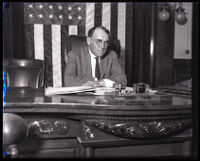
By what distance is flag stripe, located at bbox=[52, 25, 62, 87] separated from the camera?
3.87 meters

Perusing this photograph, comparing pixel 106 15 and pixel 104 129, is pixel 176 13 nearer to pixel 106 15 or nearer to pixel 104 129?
pixel 106 15

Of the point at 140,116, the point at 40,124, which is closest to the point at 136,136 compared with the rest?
the point at 140,116

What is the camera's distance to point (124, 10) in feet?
13.5

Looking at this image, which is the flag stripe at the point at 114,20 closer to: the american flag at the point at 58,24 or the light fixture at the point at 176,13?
the american flag at the point at 58,24

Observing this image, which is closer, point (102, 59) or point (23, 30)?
point (102, 59)

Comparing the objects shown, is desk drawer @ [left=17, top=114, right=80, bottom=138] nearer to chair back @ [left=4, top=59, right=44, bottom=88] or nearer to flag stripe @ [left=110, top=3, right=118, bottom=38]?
chair back @ [left=4, top=59, right=44, bottom=88]

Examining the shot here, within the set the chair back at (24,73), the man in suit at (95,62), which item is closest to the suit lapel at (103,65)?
the man in suit at (95,62)

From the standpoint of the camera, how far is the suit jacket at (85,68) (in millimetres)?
1970

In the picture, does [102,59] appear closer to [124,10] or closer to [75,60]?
[75,60]

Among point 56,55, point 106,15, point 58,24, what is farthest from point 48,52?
point 106,15

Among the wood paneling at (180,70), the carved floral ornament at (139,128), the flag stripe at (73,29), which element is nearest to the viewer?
the carved floral ornament at (139,128)

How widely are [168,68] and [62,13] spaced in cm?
226

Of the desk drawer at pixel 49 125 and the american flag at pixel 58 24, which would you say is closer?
the desk drawer at pixel 49 125

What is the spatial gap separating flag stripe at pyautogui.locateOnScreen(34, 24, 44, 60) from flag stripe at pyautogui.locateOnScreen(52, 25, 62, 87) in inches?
8.2
